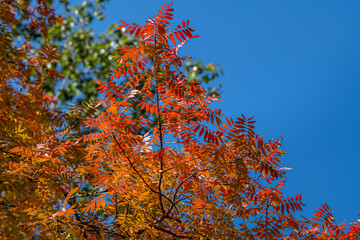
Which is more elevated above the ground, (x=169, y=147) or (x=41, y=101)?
(x=41, y=101)

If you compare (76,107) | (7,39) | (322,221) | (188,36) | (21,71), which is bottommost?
(322,221)

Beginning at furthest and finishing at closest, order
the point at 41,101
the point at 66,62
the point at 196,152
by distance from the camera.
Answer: the point at 66,62, the point at 41,101, the point at 196,152

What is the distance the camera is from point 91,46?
977 centimetres

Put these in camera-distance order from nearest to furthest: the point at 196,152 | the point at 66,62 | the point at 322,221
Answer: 1. the point at 196,152
2. the point at 322,221
3. the point at 66,62

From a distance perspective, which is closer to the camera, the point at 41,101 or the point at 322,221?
the point at 322,221

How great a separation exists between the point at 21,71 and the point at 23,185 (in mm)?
2932

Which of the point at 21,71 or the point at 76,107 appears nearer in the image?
the point at 76,107

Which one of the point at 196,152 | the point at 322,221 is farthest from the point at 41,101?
the point at 322,221

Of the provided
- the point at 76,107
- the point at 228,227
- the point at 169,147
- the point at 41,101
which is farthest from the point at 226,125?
the point at 41,101

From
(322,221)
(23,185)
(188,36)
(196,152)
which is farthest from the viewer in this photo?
(23,185)

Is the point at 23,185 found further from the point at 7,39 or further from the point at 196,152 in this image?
the point at 196,152

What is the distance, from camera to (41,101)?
6.00 metres

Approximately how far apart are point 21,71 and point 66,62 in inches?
149

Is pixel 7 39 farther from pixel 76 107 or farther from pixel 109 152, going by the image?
pixel 109 152
